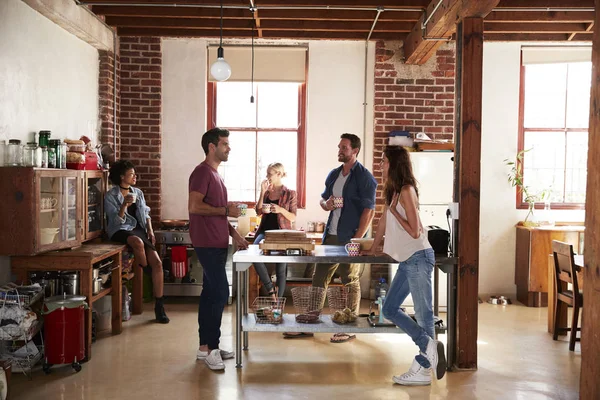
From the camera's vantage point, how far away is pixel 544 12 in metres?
7.64

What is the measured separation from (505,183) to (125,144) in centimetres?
510

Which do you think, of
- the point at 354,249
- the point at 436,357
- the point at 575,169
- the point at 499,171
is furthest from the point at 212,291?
the point at 575,169

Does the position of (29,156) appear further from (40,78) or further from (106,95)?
(106,95)

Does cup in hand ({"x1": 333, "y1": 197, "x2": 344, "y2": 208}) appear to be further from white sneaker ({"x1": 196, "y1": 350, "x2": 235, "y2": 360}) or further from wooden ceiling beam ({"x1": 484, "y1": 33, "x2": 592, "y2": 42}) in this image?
wooden ceiling beam ({"x1": 484, "y1": 33, "x2": 592, "y2": 42})

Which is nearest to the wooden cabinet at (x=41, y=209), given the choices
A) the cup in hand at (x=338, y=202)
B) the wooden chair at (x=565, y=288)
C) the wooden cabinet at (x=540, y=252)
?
the cup in hand at (x=338, y=202)

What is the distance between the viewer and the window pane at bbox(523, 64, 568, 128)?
9.02 metres

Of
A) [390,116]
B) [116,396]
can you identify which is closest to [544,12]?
[390,116]

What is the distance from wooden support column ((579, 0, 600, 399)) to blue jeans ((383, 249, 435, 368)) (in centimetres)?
123

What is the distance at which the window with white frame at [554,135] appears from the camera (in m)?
9.02

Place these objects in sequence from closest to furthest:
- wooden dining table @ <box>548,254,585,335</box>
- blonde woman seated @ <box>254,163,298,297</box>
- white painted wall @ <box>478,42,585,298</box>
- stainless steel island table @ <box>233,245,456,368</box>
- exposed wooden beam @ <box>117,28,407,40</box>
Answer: stainless steel island table @ <box>233,245,456,368</box>, wooden dining table @ <box>548,254,585,335</box>, blonde woman seated @ <box>254,163,298,297</box>, exposed wooden beam @ <box>117,28,407,40</box>, white painted wall @ <box>478,42,585,298</box>

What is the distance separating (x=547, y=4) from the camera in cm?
706

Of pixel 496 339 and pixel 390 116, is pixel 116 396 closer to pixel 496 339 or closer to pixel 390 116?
pixel 496 339

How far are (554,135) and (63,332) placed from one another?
6.78m

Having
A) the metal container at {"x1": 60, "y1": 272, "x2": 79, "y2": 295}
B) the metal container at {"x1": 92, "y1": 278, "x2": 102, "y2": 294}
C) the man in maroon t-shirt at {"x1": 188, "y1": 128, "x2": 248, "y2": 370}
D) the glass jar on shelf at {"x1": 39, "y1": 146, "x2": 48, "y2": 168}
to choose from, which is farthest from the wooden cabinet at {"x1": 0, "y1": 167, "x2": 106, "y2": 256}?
the man in maroon t-shirt at {"x1": 188, "y1": 128, "x2": 248, "y2": 370}
